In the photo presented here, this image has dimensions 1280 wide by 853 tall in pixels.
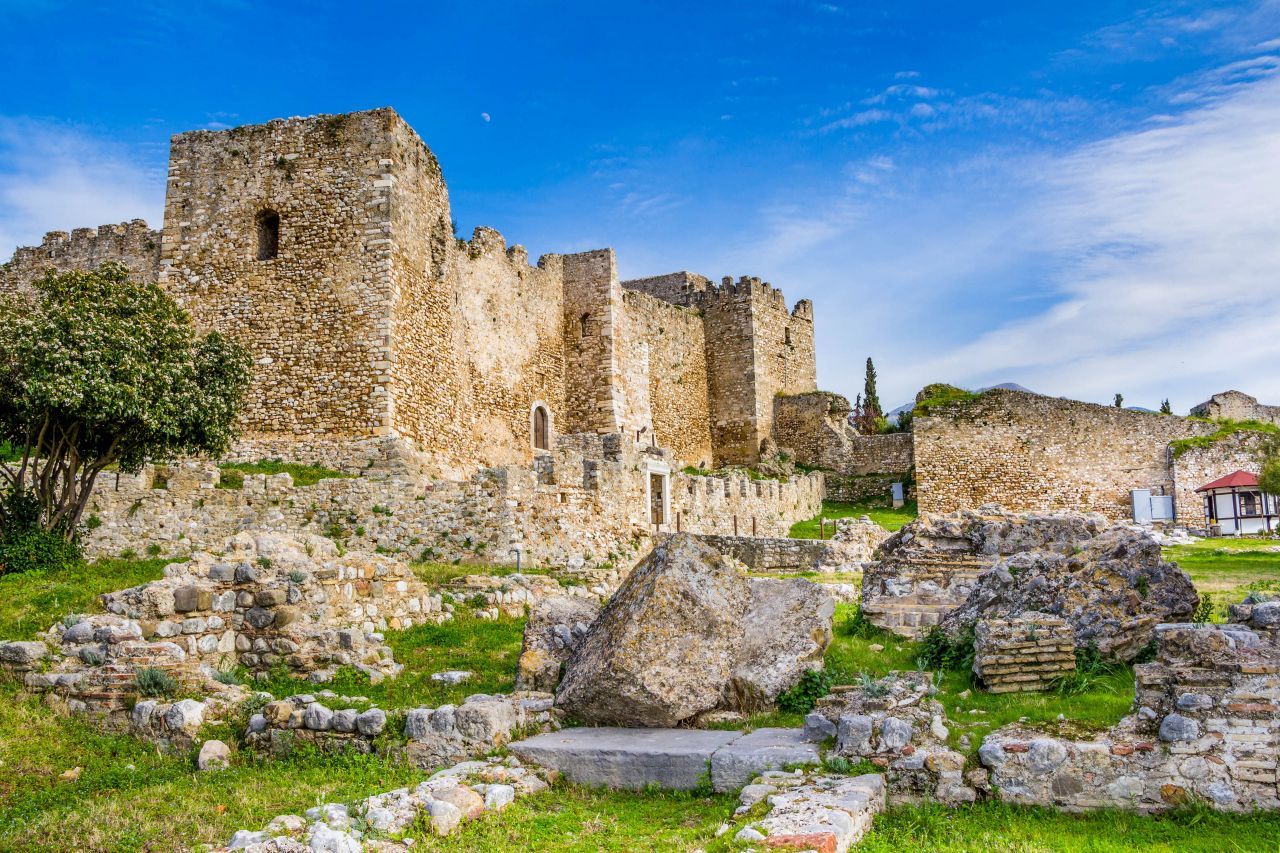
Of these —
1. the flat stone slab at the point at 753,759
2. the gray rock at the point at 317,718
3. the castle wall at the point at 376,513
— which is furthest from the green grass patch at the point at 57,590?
the flat stone slab at the point at 753,759

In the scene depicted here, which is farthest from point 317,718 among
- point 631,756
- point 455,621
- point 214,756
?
point 455,621

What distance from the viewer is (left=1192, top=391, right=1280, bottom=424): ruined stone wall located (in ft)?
179

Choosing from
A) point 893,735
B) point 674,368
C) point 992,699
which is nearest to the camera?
point 893,735

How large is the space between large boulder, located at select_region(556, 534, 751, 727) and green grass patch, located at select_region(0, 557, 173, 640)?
19.6ft

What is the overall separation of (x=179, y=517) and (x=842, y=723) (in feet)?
50.9

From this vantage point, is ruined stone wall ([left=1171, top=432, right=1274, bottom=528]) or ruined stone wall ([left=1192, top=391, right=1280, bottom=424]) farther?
ruined stone wall ([left=1192, top=391, right=1280, bottom=424])

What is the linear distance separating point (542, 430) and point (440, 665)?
22.8 m

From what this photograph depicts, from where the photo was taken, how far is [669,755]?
729 cm

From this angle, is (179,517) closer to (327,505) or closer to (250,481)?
(250,481)

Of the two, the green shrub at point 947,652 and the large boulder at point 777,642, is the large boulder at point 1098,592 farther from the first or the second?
the large boulder at point 777,642

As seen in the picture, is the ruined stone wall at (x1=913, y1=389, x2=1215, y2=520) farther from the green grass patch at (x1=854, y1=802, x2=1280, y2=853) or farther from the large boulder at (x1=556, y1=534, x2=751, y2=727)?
the green grass patch at (x1=854, y1=802, x2=1280, y2=853)

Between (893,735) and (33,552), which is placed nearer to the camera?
(893,735)

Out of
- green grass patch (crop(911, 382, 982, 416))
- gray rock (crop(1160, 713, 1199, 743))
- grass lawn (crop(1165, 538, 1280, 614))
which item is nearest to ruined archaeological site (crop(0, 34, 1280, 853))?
gray rock (crop(1160, 713, 1199, 743))

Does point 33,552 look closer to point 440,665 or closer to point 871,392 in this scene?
point 440,665
